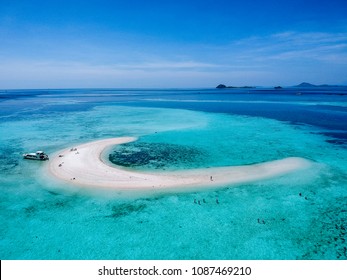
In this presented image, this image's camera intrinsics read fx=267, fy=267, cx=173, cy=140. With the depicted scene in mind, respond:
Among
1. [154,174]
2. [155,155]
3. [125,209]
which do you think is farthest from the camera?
[155,155]

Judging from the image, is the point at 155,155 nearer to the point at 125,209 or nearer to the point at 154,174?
the point at 154,174

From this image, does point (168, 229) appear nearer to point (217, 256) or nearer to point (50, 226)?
point (217, 256)

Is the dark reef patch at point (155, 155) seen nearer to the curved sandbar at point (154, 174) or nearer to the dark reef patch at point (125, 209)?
the curved sandbar at point (154, 174)

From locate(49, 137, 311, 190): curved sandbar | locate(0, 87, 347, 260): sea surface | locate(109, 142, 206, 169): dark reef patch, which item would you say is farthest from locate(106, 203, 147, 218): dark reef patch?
locate(109, 142, 206, 169): dark reef patch

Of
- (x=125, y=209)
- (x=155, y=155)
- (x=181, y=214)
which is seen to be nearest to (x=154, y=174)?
(x=155, y=155)

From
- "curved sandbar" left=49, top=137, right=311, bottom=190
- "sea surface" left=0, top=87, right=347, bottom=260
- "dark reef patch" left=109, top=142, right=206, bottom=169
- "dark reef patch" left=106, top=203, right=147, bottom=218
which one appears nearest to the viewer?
"sea surface" left=0, top=87, right=347, bottom=260

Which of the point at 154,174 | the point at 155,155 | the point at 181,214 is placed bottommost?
the point at 181,214

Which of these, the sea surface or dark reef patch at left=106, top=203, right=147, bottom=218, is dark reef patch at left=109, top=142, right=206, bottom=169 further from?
dark reef patch at left=106, top=203, right=147, bottom=218

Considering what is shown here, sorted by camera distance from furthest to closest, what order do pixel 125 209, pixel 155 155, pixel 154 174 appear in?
pixel 155 155 < pixel 154 174 < pixel 125 209
